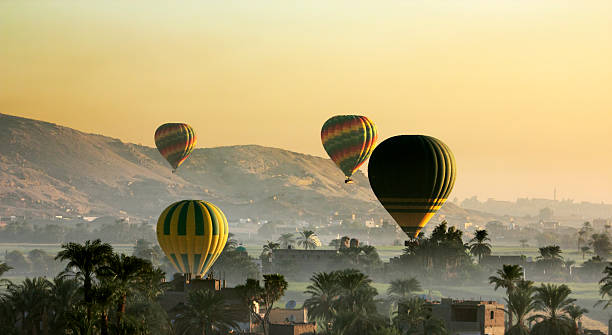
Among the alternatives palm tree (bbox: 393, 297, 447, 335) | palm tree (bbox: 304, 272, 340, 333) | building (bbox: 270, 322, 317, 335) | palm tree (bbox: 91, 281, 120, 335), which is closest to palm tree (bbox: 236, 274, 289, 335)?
building (bbox: 270, 322, 317, 335)

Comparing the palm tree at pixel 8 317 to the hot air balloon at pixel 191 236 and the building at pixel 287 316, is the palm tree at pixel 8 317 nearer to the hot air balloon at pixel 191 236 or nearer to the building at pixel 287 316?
the hot air balloon at pixel 191 236

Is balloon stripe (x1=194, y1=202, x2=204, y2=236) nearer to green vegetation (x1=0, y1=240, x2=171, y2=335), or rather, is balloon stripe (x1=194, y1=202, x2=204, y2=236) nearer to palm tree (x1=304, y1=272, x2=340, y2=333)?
green vegetation (x1=0, y1=240, x2=171, y2=335)

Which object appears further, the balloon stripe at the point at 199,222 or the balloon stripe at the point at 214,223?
the balloon stripe at the point at 214,223

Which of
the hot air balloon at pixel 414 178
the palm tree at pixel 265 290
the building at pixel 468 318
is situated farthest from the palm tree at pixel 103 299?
the building at pixel 468 318

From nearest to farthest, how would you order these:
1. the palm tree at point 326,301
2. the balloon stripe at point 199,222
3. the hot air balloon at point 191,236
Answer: the palm tree at point 326,301 → the balloon stripe at point 199,222 → the hot air balloon at point 191,236

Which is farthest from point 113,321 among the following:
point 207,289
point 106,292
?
point 207,289

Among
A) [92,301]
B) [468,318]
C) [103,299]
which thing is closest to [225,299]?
[468,318]
